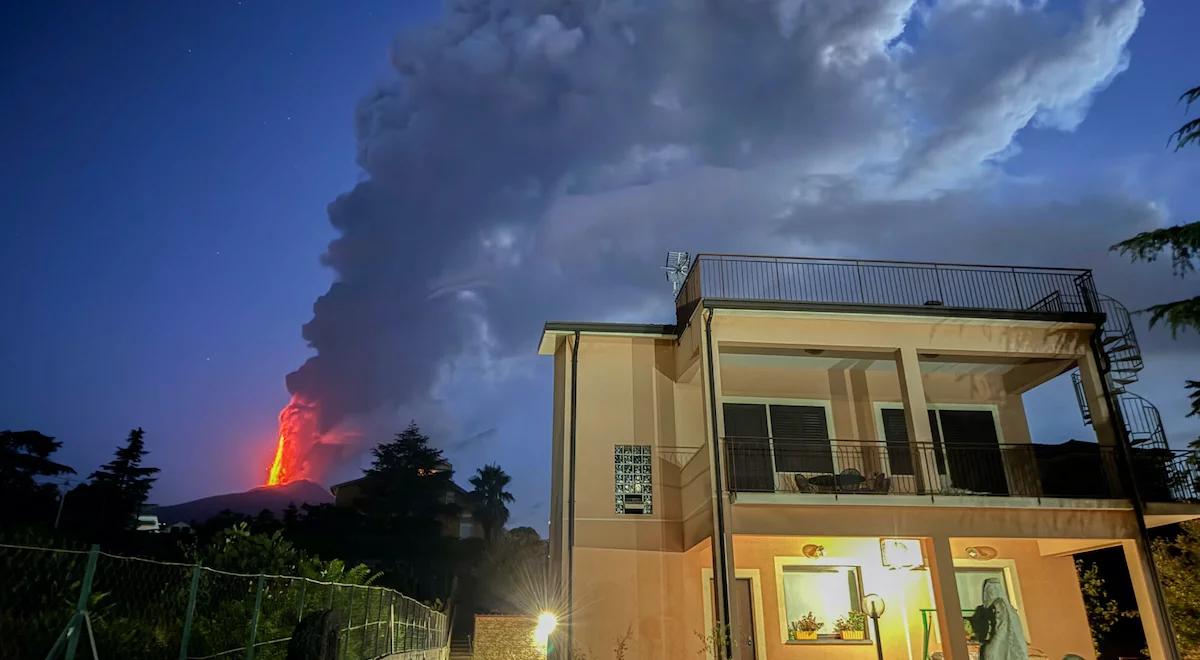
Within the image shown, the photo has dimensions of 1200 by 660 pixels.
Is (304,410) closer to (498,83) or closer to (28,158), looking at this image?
(28,158)

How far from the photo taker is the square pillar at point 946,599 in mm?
9461

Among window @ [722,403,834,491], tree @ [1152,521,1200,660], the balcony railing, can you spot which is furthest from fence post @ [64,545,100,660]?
tree @ [1152,521,1200,660]

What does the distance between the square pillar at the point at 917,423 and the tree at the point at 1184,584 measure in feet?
12.0

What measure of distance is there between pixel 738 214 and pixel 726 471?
25806mm

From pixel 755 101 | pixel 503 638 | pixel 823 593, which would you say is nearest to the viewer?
pixel 823 593

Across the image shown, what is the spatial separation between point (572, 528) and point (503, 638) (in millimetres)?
8562

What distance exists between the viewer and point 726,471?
10.4 m

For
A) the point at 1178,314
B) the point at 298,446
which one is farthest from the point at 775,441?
the point at 298,446

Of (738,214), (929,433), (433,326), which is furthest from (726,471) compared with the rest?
(433,326)

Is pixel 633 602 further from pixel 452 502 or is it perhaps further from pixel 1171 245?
pixel 452 502

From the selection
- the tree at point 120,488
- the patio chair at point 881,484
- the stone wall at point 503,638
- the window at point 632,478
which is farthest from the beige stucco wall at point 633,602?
the tree at point 120,488

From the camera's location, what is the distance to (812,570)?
12250mm

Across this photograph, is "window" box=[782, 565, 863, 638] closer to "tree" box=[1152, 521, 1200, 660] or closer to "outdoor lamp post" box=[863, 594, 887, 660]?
"outdoor lamp post" box=[863, 594, 887, 660]

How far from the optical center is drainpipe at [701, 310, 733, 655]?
30.8 ft
